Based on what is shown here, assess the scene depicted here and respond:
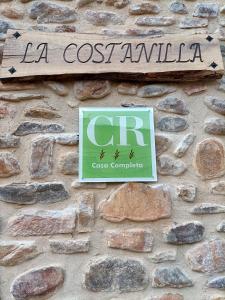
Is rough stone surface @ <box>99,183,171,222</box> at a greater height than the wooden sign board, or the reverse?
the wooden sign board

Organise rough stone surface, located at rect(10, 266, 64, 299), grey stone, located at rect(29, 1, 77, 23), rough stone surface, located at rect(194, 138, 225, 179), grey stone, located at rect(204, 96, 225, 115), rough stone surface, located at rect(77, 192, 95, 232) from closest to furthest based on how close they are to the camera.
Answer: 1. rough stone surface, located at rect(10, 266, 64, 299)
2. rough stone surface, located at rect(77, 192, 95, 232)
3. rough stone surface, located at rect(194, 138, 225, 179)
4. grey stone, located at rect(204, 96, 225, 115)
5. grey stone, located at rect(29, 1, 77, 23)

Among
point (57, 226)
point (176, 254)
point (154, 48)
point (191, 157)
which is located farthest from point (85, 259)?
point (154, 48)

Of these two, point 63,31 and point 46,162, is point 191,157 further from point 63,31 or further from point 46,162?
point 63,31

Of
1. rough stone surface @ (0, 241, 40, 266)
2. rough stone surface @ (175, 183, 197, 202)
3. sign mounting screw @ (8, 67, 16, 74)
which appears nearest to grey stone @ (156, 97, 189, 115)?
rough stone surface @ (175, 183, 197, 202)

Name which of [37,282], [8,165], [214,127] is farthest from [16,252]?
[214,127]

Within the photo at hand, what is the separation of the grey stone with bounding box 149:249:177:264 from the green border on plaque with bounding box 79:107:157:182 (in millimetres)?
306

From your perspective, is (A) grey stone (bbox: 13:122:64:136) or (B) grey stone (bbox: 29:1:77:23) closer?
(A) grey stone (bbox: 13:122:64:136)

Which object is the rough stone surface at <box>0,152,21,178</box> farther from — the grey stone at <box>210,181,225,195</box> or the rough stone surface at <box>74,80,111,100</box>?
the grey stone at <box>210,181,225,195</box>

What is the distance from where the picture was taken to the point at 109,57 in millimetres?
1770

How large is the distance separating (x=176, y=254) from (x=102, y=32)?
1111 millimetres

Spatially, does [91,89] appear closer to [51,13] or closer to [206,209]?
[51,13]

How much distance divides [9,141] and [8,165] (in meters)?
0.11

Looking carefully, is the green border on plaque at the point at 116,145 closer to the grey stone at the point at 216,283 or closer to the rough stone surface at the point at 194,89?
the rough stone surface at the point at 194,89

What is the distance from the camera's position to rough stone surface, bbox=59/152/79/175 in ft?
5.26
